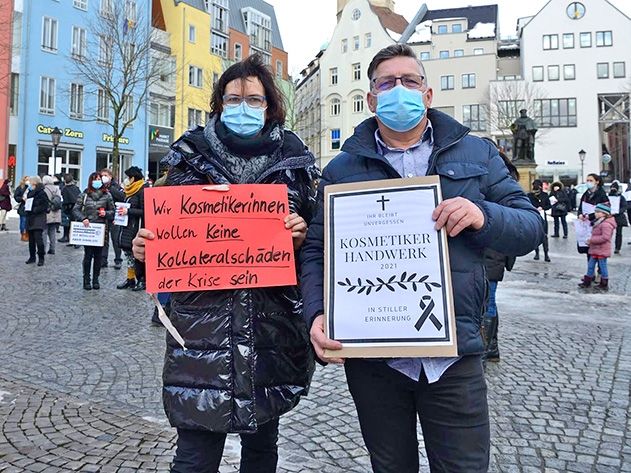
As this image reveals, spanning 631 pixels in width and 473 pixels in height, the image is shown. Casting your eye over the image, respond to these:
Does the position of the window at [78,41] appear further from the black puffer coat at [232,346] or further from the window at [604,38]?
the window at [604,38]

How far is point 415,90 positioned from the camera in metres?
2.25

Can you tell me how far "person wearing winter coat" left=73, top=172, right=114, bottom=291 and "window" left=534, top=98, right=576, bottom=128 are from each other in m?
51.3

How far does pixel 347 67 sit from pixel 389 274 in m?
65.6

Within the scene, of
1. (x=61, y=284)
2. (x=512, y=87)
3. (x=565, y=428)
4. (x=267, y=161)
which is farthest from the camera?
(x=512, y=87)

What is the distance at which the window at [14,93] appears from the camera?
108ft

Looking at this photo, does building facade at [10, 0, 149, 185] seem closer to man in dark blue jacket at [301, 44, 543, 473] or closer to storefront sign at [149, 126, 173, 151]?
storefront sign at [149, 126, 173, 151]

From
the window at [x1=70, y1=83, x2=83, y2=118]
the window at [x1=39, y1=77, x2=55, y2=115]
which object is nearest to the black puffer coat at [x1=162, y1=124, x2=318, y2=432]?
the window at [x1=39, y1=77, x2=55, y2=115]

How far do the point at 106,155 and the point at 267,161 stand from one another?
3906cm

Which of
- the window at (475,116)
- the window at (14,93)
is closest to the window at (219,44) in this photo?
the window at (14,93)

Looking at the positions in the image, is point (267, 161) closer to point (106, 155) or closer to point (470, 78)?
point (106, 155)

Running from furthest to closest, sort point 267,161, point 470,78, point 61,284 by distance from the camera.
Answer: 1. point 470,78
2. point 61,284
3. point 267,161

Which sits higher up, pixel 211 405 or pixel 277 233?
pixel 277 233

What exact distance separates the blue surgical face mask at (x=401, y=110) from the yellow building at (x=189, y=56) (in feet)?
140

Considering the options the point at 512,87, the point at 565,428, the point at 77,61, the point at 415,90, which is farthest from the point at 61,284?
the point at 512,87
